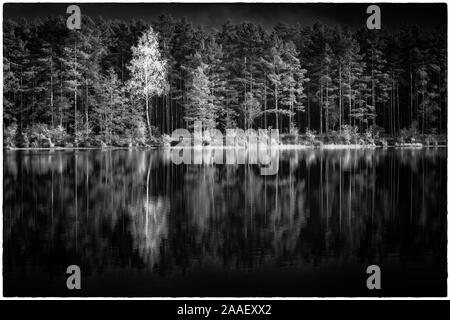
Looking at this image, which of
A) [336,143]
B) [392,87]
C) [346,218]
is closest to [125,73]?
[336,143]

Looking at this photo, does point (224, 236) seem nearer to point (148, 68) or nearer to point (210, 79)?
point (148, 68)

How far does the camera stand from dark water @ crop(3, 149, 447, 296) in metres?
7.49

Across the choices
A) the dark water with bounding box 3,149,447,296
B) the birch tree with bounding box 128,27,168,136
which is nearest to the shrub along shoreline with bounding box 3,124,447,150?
the birch tree with bounding box 128,27,168,136

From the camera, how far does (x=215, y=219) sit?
→ 1076 cm

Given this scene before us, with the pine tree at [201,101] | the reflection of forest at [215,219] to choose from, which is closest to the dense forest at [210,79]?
the pine tree at [201,101]

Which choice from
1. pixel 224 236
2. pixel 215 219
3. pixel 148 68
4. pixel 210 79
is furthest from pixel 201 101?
pixel 224 236

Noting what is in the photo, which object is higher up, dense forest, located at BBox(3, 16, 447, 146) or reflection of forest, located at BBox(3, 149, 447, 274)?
dense forest, located at BBox(3, 16, 447, 146)

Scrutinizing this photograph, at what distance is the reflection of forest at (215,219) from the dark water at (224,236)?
0.07 feet

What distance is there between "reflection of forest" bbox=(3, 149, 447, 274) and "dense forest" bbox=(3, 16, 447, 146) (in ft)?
66.9

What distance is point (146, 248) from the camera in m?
8.64

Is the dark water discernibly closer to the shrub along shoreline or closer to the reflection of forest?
the reflection of forest

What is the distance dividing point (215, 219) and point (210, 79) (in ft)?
104

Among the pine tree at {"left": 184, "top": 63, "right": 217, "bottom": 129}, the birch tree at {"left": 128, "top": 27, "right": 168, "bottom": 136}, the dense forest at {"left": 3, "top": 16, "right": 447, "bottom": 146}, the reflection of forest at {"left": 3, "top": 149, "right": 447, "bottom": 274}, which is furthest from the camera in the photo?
the pine tree at {"left": 184, "top": 63, "right": 217, "bottom": 129}
